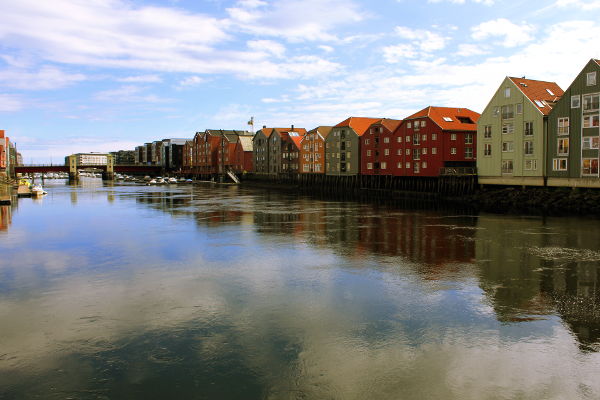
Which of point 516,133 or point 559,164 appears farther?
point 516,133

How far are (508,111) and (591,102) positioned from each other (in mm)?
11855

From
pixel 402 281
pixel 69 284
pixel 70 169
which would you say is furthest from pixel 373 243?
pixel 70 169

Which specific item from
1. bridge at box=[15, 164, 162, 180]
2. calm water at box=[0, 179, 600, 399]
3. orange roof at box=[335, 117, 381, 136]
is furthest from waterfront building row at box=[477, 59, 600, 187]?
bridge at box=[15, 164, 162, 180]

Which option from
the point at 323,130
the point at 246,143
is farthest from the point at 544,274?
the point at 246,143

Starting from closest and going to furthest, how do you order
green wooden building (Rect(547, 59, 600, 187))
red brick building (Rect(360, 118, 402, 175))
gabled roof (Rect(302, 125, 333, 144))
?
green wooden building (Rect(547, 59, 600, 187)), red brick building (Rect(360, 118, 402, 175)), gabled roof (Rect(302, 125, 333, 144))

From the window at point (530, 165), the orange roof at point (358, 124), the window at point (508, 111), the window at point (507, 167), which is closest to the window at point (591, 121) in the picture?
the window at point (530, 165)

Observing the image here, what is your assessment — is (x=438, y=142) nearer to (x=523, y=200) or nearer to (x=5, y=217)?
(x=523, y=200)

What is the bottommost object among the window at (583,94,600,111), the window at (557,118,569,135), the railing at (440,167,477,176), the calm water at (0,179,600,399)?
the calm water at (0,179,600,399)

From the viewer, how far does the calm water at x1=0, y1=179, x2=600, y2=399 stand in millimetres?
10203

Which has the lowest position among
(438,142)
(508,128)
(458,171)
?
(458,171)

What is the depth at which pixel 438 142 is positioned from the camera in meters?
73.4

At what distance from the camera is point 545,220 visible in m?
40.0

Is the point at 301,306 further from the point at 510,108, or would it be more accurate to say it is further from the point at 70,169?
the point at 70,169

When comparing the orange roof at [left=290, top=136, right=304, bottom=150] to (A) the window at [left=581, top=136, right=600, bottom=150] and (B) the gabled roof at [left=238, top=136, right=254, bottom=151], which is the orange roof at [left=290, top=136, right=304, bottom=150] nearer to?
(B) the gabled roof at [left=238, top=136, right=254, bottom=151]
